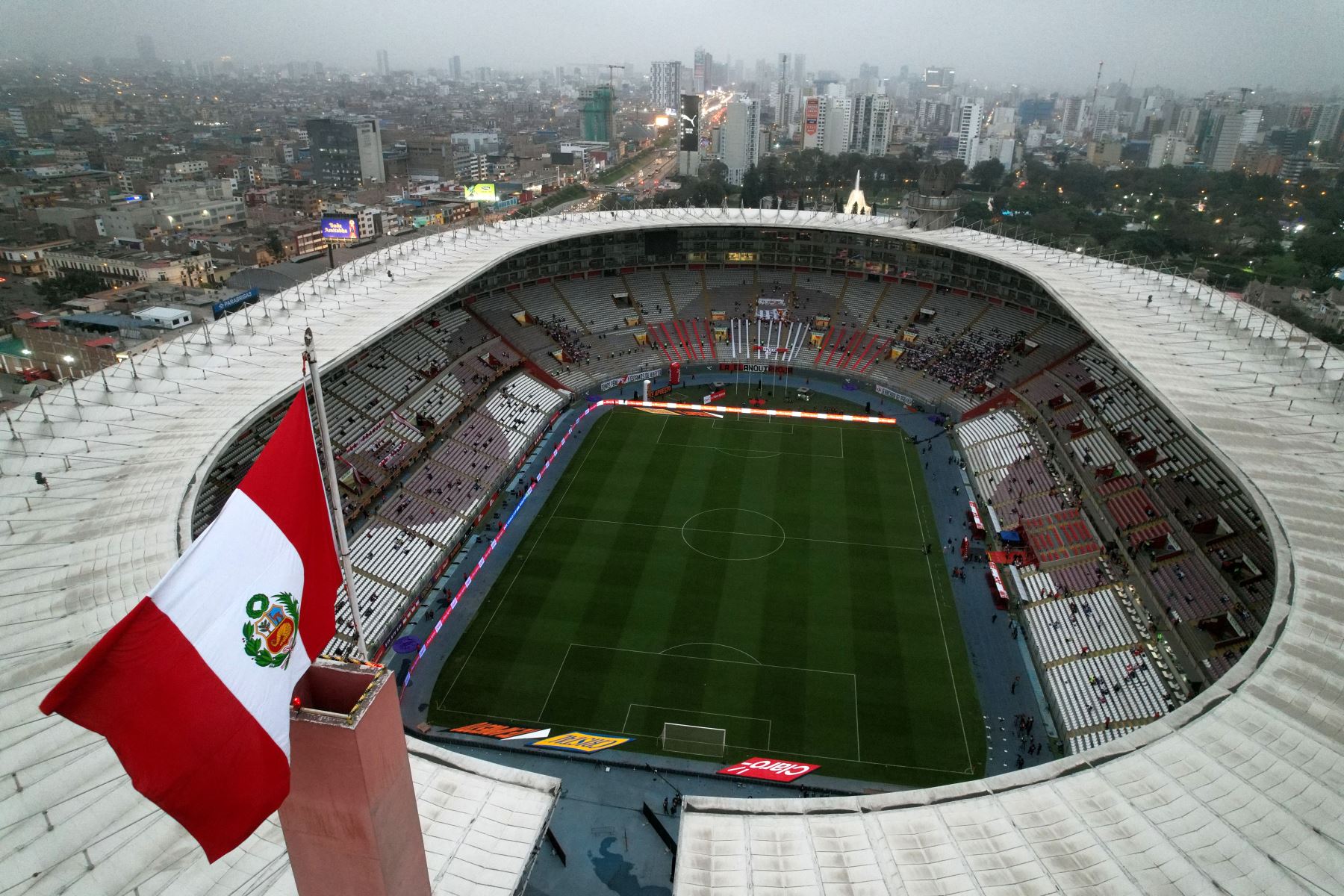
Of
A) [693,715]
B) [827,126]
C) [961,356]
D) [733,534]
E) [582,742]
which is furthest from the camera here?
[827,126]

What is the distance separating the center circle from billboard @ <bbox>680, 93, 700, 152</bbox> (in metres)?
93.1

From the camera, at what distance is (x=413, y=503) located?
37688 millimetres

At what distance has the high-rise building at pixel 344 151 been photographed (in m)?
148

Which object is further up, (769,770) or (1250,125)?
(1250,125)

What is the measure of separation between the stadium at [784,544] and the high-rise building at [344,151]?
4136 inches

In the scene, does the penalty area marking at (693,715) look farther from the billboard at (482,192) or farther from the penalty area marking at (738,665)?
the billboard at (482,192)

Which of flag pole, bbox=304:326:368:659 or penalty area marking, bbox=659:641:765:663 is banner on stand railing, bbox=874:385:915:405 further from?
flag pole, bbox=304:326:368:659

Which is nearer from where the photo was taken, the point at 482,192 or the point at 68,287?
the point at 482,192

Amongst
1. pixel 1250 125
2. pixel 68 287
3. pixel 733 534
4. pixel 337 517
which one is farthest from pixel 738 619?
pixel 1250 125

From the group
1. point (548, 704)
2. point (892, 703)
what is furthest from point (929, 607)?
point (548, 704)

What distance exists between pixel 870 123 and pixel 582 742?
7511 inches

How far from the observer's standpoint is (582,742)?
2577 cm

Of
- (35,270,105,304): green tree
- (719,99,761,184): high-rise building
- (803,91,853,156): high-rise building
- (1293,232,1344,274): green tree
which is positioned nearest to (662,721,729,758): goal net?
(35,270,105,304): green tree

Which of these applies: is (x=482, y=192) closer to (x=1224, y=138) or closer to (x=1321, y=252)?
(x=1321, y=252)
